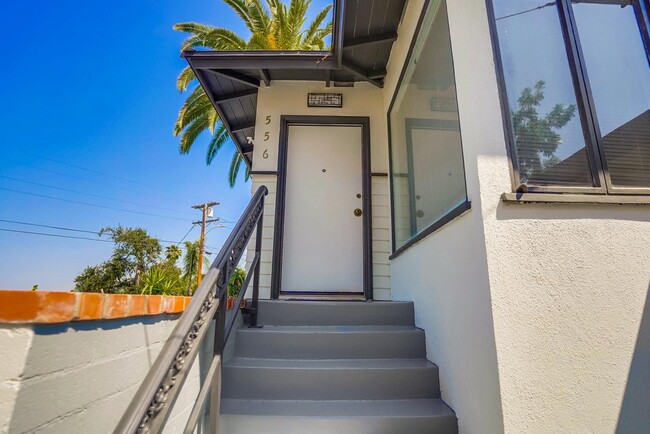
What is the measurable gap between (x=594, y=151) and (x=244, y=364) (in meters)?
2.23

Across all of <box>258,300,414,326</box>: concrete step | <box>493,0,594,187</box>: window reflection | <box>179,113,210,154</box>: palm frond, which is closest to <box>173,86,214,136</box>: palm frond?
<box>179,113,210,154</box>: palm frond

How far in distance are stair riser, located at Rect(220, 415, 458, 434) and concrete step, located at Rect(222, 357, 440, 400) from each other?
19 cm

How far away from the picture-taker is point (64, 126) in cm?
1828

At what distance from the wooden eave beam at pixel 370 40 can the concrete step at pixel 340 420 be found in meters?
3.03

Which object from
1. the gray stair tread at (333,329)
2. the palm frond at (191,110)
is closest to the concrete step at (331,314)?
the gray stair tread at (333,329)

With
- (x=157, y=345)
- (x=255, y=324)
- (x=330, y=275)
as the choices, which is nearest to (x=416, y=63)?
(x=330, y=275)

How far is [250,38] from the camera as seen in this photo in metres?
6.15

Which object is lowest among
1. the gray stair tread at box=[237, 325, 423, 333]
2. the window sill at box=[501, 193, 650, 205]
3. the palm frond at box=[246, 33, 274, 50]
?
the gray stair tread at box=[237, 325, 423, 333]

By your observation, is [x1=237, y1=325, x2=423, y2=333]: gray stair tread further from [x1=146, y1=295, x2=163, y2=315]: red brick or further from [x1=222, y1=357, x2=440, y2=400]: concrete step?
[x1=146, y1=295, x2=163, y2=315]: red brick

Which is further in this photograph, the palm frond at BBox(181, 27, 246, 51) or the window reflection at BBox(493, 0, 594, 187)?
the palm frond at BBox(181, 27, 246, 51)

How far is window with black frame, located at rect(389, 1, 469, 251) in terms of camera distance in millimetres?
1792

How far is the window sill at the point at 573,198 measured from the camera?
1384 mm

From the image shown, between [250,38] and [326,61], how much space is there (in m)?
3.91

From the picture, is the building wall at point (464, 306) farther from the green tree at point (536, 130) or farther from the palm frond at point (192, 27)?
the palm frond at point (192, 27)
